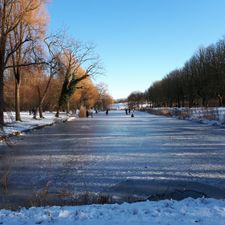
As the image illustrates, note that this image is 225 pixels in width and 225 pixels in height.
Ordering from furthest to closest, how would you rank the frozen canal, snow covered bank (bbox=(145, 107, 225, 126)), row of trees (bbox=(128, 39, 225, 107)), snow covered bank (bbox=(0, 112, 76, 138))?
row of trees (bbox=(128, 39, 225, 107))
snow covered bank (bbox=(145, 107, 225, 126))
the frozen canal
snow covered bank (bbox=(0, 112, 76, 138))

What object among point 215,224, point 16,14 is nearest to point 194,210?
point 215,224

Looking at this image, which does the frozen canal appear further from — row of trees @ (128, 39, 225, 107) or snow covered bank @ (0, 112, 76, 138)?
row of trees @ (128, 39, 225, 107)

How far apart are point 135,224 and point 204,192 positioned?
4.45 meters

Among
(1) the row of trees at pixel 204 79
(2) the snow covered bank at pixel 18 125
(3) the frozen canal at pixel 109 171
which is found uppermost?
(1) the row of trees at pixel 204 79

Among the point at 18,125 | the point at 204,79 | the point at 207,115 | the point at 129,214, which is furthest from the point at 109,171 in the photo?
the point at 204,79

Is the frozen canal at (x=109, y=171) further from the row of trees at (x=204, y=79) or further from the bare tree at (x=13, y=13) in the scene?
the row of trees at (x=204, y=79)

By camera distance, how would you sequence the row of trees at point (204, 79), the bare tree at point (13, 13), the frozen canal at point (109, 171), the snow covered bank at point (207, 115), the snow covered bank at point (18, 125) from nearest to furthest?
the snow covered bank at point (18, 125), the frozen canal at point (109, 171), the bare tree at point (13, 13), the snow covered bank at point (207, 115), the row of trees at point (204, 79)

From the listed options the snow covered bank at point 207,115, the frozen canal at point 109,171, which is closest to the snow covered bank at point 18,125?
the frozen canal at point 109,171

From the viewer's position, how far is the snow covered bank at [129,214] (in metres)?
6.14

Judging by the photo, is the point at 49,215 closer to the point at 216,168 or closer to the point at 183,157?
the point at 216,168

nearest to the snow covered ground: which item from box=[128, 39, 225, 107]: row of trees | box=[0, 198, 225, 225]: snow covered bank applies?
box=[0, 198, 225, 225]: snow covered bank

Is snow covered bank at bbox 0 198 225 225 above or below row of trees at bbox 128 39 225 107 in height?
below

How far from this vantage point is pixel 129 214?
6500mm

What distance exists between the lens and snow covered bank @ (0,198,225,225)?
20.1ft
